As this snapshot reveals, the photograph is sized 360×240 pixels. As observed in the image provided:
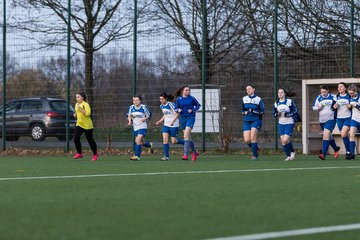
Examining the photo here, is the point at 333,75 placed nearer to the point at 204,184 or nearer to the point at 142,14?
the point at 142,14

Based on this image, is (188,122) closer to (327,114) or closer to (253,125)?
(253,125)

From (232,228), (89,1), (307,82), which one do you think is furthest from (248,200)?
(89,1)

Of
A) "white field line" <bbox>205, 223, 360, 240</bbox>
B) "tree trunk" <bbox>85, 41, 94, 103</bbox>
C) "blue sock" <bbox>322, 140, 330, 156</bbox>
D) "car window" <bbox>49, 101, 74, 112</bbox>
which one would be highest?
"tree trunk" <bbox>85, 41, 94, 103</bbox>

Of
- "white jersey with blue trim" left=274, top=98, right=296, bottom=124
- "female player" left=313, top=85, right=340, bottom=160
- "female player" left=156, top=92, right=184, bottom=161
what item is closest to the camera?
"white jersey with blue trim" left=274, top=98, right=296, bottom=124

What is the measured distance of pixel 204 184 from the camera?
11945mm

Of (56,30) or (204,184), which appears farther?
(56,30)

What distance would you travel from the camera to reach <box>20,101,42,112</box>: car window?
29.4 metres

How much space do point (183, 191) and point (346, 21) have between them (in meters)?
16.2

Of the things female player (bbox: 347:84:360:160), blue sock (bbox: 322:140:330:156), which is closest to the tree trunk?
blue sock (bbox: 322:140:330:156)

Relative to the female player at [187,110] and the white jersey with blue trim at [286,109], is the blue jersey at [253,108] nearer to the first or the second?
the white jersey with blue trim at [286,109]

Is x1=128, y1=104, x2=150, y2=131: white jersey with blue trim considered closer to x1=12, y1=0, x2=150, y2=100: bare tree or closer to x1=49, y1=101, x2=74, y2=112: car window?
x1=12, y1=0, x2=150, y2=100: bare tree

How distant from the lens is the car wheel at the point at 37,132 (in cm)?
2822

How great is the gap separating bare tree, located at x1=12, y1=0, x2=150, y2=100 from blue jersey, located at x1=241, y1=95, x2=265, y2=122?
639 cm

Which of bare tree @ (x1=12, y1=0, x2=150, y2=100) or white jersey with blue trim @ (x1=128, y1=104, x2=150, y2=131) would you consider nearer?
white jersey with blue trim @ (x1=128, y1=104, x2=150, y2=131)
